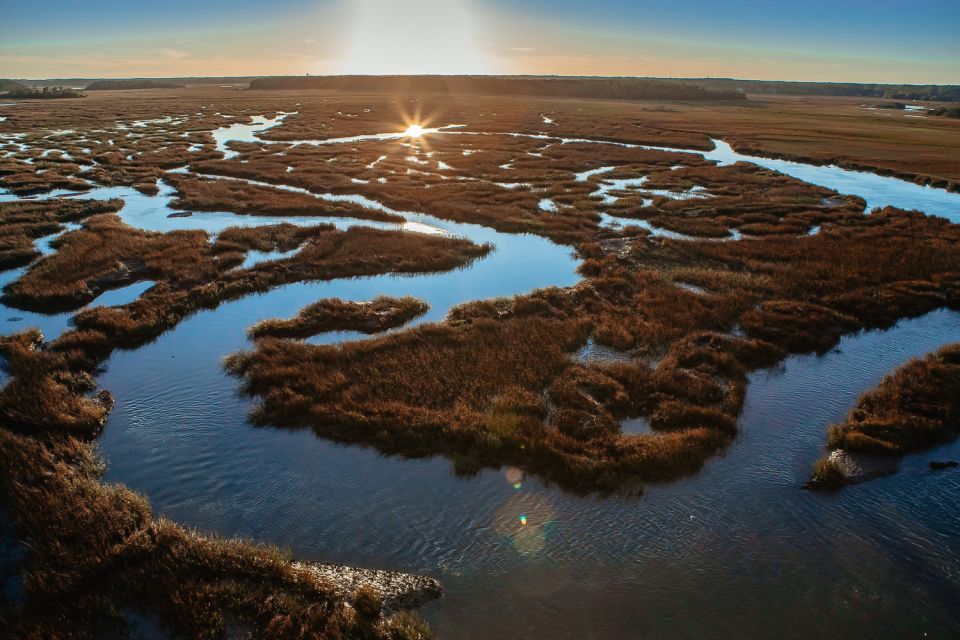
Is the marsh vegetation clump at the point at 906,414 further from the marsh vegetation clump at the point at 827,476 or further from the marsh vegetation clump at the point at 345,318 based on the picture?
the marsh vegetation clump at the point at 345,318

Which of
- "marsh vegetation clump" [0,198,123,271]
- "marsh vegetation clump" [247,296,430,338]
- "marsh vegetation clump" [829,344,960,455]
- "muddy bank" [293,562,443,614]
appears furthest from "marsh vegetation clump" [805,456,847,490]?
"marsh vegetation clump" [0,198,123,271]

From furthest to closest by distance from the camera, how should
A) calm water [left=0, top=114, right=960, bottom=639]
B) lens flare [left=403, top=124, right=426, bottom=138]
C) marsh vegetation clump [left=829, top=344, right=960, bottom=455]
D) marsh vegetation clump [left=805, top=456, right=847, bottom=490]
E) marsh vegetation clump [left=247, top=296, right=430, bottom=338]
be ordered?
lens flare [left=403, top=124, right=426, bottom=138] → marsh vegetation clump [left=247, top=296, right=430, bottom=338] → marsh vegetation clump [left=829, top=344, right=960, bottom=455] → marsh vegetation clump [left=805, top=456, right=847, bottom=490] → calm water [left=0, top=114, right=960, bottom=639]

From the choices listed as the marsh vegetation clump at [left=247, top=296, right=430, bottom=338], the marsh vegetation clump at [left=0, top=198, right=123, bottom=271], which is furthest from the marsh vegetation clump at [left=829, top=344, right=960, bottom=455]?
the marsh vegetation clump at [left=0, top=198, right=123, bottom=271]

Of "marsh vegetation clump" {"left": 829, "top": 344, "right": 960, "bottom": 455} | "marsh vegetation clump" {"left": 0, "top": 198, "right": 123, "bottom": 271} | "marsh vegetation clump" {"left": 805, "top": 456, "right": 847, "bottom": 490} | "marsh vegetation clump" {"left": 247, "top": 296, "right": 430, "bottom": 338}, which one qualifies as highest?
"marsh vegetation clump" {"left": 0, "top": 198, "right": 123, "bottom": 271}

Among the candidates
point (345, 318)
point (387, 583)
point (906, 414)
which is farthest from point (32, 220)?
point (906, 414)

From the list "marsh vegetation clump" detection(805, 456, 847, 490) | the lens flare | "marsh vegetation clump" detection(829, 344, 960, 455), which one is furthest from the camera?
the lens flare

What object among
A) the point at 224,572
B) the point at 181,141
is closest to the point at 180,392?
the point at 224,572

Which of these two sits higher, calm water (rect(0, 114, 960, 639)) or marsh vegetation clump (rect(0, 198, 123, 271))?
marsh vegetation clump (rect(0, 198, 123, 271))

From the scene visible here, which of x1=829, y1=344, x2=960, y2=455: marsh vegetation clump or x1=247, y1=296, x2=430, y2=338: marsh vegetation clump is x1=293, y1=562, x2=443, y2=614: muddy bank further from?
x1=247, y1=296, x2=430, y2=338: marsh vegetation clump

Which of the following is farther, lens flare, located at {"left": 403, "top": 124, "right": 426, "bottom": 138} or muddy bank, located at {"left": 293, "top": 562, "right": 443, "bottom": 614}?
lens flare, located at {"left": 403, "top": 124, "right": 426, "bottom": 138}
